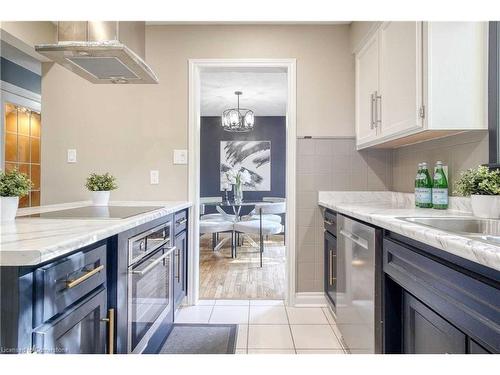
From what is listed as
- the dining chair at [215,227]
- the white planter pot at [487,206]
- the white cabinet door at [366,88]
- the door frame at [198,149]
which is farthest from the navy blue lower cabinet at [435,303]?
the dining chair at [215,227]

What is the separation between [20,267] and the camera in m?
0.76

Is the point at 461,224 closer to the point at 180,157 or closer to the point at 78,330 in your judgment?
the point at 78,330

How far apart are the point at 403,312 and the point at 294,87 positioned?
1.89 metres

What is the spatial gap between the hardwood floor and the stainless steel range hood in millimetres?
1990

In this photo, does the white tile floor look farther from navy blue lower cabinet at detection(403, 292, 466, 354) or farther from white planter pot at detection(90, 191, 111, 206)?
white planter pot at detection(90, 191, 111, 206)

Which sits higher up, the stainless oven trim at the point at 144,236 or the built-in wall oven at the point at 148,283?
the stainless oven trim at the point at 144,236

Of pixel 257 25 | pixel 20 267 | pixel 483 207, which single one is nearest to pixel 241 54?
pixel 257 25

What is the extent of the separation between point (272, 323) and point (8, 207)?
71.0 inches

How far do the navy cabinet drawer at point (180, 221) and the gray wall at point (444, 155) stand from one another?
5.41 ft

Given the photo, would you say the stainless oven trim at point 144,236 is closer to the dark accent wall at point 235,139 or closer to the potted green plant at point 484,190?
the potted green plant at point 484,190

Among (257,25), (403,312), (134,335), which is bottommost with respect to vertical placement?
(134,335)

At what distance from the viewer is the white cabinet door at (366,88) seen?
2.27 metres
